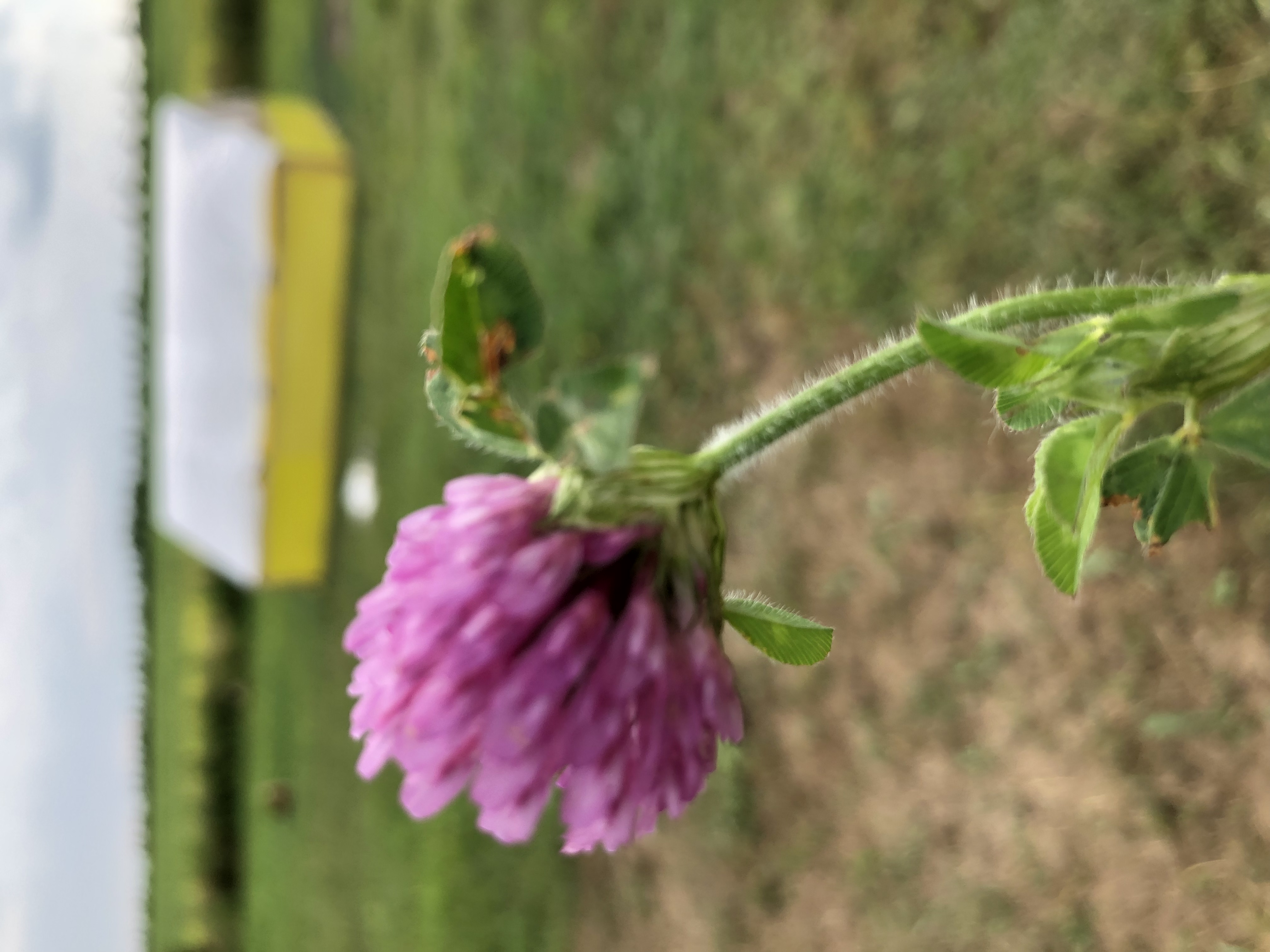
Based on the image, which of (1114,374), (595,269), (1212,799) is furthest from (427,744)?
(595,269)

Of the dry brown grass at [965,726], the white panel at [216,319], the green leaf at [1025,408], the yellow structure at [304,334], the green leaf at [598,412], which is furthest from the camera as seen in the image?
the yellow structure at [304,334]

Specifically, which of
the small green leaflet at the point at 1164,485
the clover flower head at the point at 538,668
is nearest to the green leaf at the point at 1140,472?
the small green leaflet at the point at 1164,485

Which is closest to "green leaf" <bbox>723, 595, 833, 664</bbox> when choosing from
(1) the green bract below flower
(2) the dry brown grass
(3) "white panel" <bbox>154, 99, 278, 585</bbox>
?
(1) the green bract below flower

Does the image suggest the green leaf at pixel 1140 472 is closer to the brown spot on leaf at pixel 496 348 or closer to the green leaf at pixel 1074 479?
the green leaf at pixel 1074 479

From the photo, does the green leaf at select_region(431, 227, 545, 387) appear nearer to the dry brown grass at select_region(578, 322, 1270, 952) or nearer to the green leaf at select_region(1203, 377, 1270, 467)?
the green leaf at select_region(1203, 377, 1270, 467)

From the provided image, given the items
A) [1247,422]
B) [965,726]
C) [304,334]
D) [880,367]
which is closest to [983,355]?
[880,367]

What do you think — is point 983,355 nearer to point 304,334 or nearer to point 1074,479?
point 1074,479

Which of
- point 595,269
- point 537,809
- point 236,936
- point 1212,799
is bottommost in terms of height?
point 236,936

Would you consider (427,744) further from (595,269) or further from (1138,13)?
(595,269)
